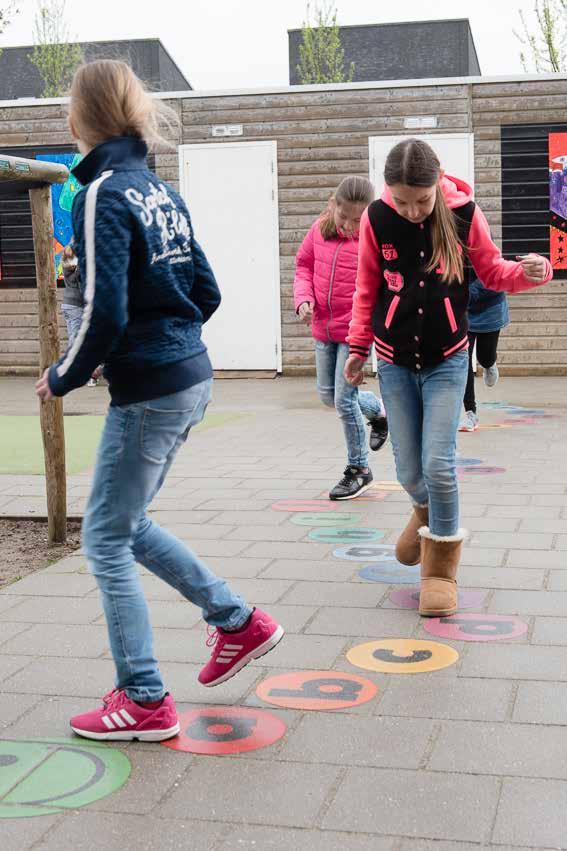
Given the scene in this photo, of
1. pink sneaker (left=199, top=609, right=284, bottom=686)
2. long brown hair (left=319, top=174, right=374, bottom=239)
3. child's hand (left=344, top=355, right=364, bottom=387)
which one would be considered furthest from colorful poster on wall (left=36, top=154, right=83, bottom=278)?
pink sneaker (left=199, top=609, right=284, bottom=686)

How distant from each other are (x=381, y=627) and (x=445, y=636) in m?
0.24

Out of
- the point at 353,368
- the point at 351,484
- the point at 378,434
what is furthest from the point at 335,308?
the point at 353,368

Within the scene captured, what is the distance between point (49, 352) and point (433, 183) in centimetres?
232

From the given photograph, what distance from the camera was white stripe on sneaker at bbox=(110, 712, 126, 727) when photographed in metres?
3.01

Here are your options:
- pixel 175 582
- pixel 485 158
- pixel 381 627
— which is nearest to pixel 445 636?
pixel 381 627

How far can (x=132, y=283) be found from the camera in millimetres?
2900

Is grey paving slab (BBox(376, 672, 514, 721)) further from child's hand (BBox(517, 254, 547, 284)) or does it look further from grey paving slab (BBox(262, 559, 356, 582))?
child's hand (BBox(517, 254, 547, 284))

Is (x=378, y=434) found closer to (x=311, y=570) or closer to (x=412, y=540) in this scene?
(x=311, y=570)

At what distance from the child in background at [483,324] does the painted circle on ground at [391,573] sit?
3.90 metres

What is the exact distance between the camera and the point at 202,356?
309 cm

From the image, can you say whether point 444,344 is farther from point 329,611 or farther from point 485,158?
point 485,158

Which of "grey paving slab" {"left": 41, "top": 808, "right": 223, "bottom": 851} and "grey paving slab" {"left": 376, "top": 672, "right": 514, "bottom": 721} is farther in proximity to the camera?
"grey paving slab" {"left": 376, "top": 672, "right": 514, "bottom": 721}

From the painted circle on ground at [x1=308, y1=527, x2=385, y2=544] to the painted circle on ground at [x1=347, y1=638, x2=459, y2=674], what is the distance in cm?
155

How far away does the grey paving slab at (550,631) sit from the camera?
3773 millimetres
